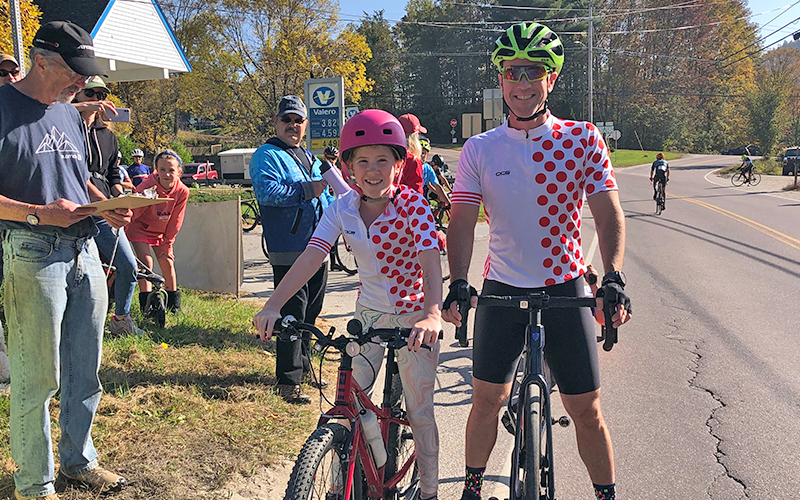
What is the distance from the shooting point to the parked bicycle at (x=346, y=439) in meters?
2.15

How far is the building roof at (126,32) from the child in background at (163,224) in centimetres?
834

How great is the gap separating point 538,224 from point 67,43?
2245 millimetres

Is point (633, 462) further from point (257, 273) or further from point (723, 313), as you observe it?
point (257, 273)

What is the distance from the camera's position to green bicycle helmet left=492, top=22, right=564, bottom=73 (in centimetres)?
277

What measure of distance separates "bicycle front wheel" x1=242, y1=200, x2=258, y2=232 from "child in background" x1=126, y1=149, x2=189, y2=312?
8.72 m

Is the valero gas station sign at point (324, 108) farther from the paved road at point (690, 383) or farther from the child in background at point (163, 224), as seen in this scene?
the child in background at point (163, 224)

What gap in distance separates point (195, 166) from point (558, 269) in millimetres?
35830

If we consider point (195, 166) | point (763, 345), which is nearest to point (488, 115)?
point (763, 345)

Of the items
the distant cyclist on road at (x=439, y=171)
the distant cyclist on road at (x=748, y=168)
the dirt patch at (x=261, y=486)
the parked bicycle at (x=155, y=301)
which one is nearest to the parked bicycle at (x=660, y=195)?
A: the distant cyclist on road at (x=439, y=171)

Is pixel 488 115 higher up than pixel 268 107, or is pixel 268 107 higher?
pixel 268 107

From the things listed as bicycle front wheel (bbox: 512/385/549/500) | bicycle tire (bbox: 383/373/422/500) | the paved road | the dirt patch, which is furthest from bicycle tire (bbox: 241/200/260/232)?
bicycle front wheel (bbox: 512/385/549/500)

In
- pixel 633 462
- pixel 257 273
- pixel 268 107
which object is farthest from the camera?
pixel 268 107

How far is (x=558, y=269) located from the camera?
284 cm

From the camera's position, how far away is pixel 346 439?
7.86ft
